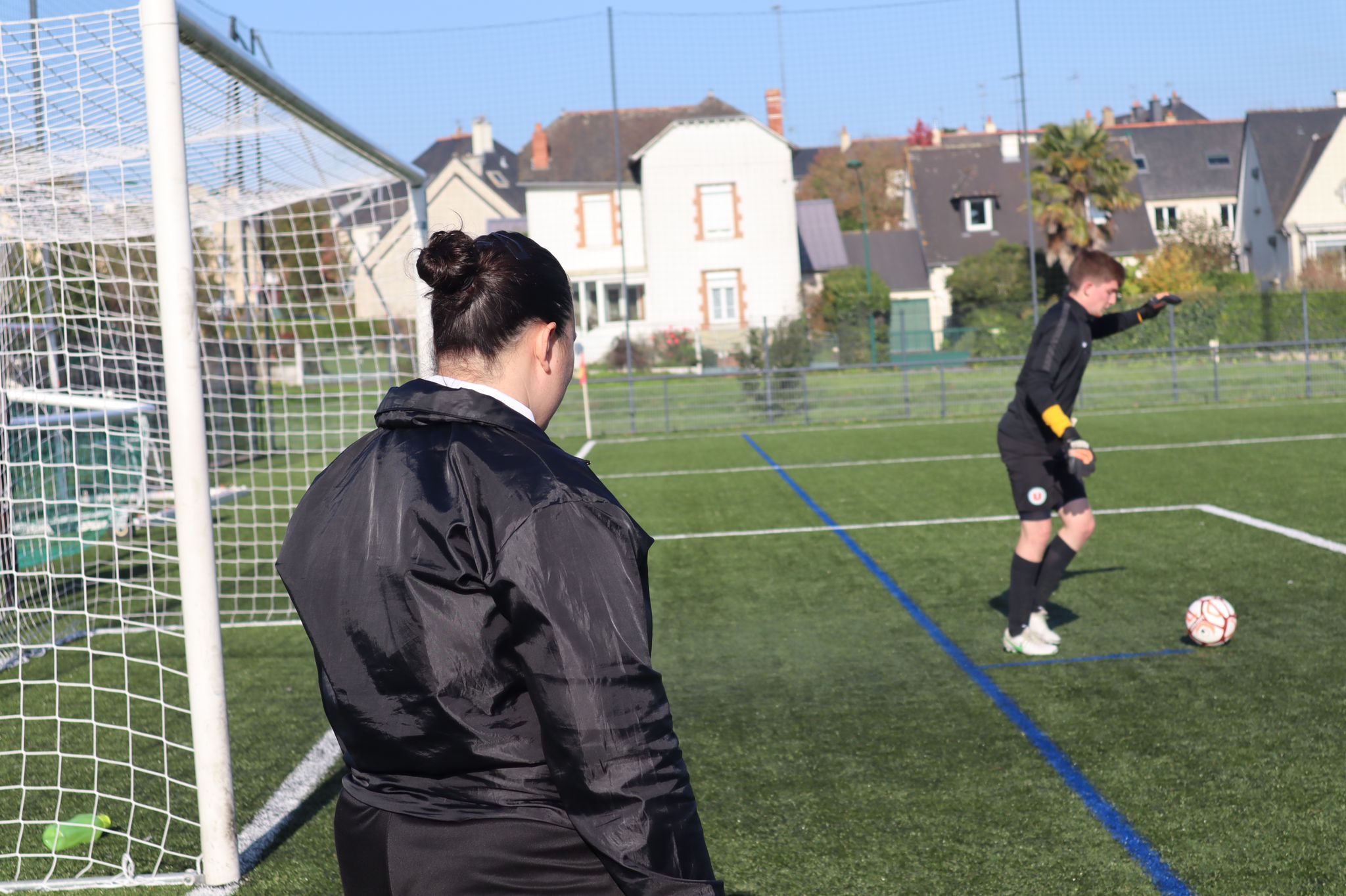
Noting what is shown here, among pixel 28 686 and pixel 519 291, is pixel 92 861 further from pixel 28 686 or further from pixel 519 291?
pixel 519 291

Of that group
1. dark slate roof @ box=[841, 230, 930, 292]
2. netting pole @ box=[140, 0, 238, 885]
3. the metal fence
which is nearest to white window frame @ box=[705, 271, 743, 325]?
dark slate roof @ box=[841, 230, 930, 292]

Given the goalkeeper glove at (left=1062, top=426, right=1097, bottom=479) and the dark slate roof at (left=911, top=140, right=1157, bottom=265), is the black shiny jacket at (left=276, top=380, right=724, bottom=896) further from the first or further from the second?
the dark slate roof at (left=911, top=140, right=1157, bottom=265)

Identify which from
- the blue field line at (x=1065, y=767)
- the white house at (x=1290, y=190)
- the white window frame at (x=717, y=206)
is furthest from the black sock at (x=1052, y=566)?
the white house at (x=1290, y=190)

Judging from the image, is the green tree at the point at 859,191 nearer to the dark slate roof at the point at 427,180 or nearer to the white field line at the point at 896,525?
the dark slate roof at the point at 427,180

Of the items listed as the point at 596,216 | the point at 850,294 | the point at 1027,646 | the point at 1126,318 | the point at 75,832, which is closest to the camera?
the point at 75,832

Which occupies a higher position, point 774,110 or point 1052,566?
point 774,110

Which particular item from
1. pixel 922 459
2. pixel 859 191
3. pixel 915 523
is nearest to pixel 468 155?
pixel 859 191

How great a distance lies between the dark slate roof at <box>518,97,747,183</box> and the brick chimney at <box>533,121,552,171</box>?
0.20 metres

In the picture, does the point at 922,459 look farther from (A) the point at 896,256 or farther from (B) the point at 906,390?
(A) the point at 896,256

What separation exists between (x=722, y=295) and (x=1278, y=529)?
2572 cm

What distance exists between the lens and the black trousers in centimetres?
164

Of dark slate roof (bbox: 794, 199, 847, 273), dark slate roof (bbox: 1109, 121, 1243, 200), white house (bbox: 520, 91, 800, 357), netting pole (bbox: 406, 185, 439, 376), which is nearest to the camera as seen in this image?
netting pole (bbox: 406, 185, 439, 376)

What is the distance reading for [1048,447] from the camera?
598 centimetres

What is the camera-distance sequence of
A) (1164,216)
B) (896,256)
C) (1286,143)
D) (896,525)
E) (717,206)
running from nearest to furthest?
1. (896,525)
2. (717,206)
3. (1286,143)
4. (896,256)
5. (1164,216)
